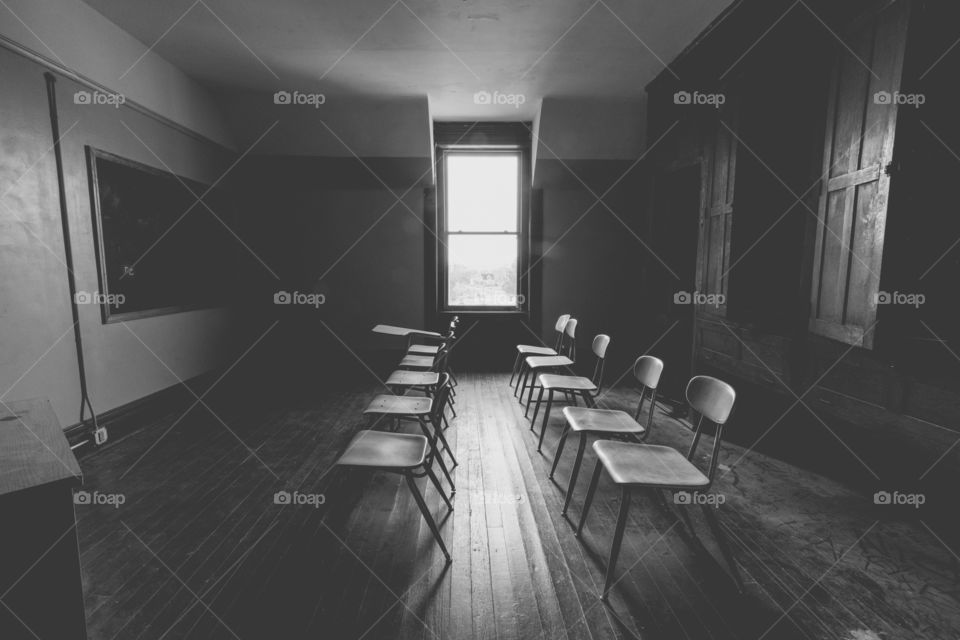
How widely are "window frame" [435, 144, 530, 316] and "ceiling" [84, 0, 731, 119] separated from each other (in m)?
1.11

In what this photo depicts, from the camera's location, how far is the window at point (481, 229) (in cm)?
688

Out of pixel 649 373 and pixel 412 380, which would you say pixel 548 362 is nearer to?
pixel 412 380

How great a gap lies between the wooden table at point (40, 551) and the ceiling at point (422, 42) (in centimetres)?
375

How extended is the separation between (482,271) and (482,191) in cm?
116

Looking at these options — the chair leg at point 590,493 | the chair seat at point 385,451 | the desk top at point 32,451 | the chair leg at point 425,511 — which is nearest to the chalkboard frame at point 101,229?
the desk top at point 32,451

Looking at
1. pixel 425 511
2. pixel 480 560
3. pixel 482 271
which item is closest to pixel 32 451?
pixel 425 511

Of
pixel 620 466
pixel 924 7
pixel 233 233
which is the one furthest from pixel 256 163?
pixel 924 7

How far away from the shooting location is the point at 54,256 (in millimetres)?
3436

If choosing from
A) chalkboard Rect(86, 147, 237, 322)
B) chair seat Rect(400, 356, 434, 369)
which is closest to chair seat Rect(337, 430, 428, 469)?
chair seat Rect(400, 356, 434, 369)

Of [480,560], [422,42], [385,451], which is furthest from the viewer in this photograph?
[422,42]

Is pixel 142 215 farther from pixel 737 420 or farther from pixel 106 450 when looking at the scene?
pixel 737 420

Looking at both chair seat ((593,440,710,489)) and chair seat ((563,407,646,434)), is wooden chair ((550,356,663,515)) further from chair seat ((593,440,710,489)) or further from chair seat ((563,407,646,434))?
chair seat ((593,440,710,489))

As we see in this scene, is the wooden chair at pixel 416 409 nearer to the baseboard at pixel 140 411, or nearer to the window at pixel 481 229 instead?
the baseboard at pixel 140 411

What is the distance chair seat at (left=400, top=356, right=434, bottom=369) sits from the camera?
15.3 feet
